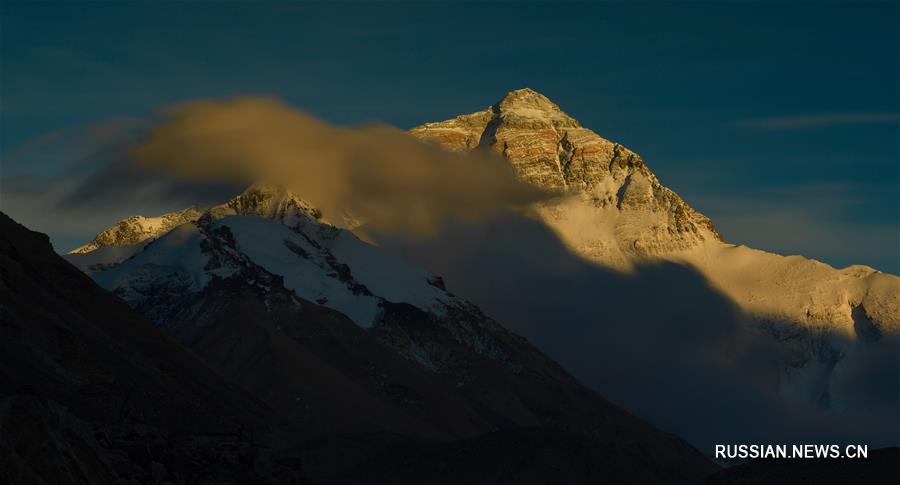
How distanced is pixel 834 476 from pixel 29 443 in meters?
123

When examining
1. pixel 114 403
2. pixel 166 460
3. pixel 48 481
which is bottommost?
pixel 48 481

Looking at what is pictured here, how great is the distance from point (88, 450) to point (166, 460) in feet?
63.8

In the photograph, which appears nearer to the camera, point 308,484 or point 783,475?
point 308,484

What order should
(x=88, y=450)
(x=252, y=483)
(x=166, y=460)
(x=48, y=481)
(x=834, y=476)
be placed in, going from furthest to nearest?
(x=834, y=476) → (x=252, y=483) → (x=166, y=460) → (x=88, y=450) → (x=48, y=481)

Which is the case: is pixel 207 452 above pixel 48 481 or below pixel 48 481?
above

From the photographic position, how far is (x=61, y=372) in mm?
197000

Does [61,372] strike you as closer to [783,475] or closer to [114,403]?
[114,403]

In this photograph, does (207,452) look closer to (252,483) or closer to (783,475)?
(252,483)

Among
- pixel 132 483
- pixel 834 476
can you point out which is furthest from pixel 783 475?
pixel 132 483

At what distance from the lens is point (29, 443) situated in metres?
87.2

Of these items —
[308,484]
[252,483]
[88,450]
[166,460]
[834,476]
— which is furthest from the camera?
[834,476]

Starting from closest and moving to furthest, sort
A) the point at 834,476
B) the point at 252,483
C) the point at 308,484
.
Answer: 1. the point at 252,483
2. the point at 308,484
3. the point at 834,476

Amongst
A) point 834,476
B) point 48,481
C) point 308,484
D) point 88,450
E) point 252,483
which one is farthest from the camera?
point 834,476

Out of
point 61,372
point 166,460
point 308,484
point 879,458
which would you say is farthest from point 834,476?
point 166,460
